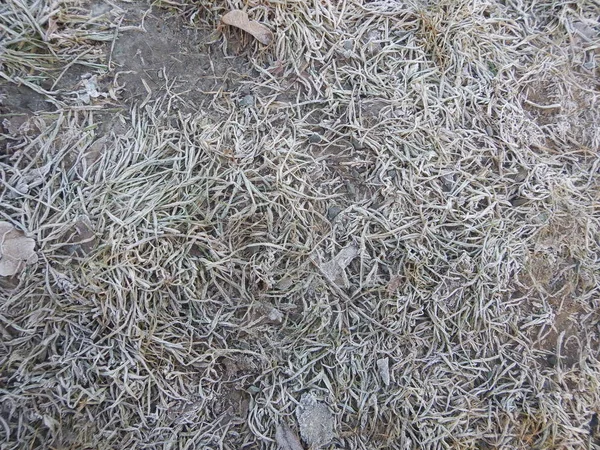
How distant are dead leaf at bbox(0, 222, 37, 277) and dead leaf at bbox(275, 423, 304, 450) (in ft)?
3.07

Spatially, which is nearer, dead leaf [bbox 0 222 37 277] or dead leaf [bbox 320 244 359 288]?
dead leaf [bbox 0 222 37 277]

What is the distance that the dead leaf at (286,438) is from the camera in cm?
158

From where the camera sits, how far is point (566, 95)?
2.01 meters

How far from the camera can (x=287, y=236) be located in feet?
5.49

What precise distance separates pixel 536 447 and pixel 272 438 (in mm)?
918

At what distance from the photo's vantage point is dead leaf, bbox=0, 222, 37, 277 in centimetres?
151

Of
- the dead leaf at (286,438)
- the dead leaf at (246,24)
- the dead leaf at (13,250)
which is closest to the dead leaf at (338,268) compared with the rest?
the dead leaf at (286,438)

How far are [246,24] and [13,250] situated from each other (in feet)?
3.50

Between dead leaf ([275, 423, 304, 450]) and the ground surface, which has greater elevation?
the ground surface

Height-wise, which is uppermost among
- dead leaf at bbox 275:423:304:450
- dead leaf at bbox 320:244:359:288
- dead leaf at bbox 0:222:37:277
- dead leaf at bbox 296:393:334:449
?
dead leaf at bbox 320:244:359:288

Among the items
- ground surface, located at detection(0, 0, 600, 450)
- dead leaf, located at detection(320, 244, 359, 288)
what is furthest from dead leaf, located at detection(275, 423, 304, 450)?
dead leaf, located at detection(320, 244, 359, 288)

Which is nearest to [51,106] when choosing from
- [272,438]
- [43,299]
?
[43,299]

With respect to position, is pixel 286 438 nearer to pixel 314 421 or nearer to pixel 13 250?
pixel 314 421

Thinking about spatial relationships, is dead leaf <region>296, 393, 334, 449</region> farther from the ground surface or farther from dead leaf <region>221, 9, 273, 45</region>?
dead leaf <region>221, 9, 273, 45</region>
